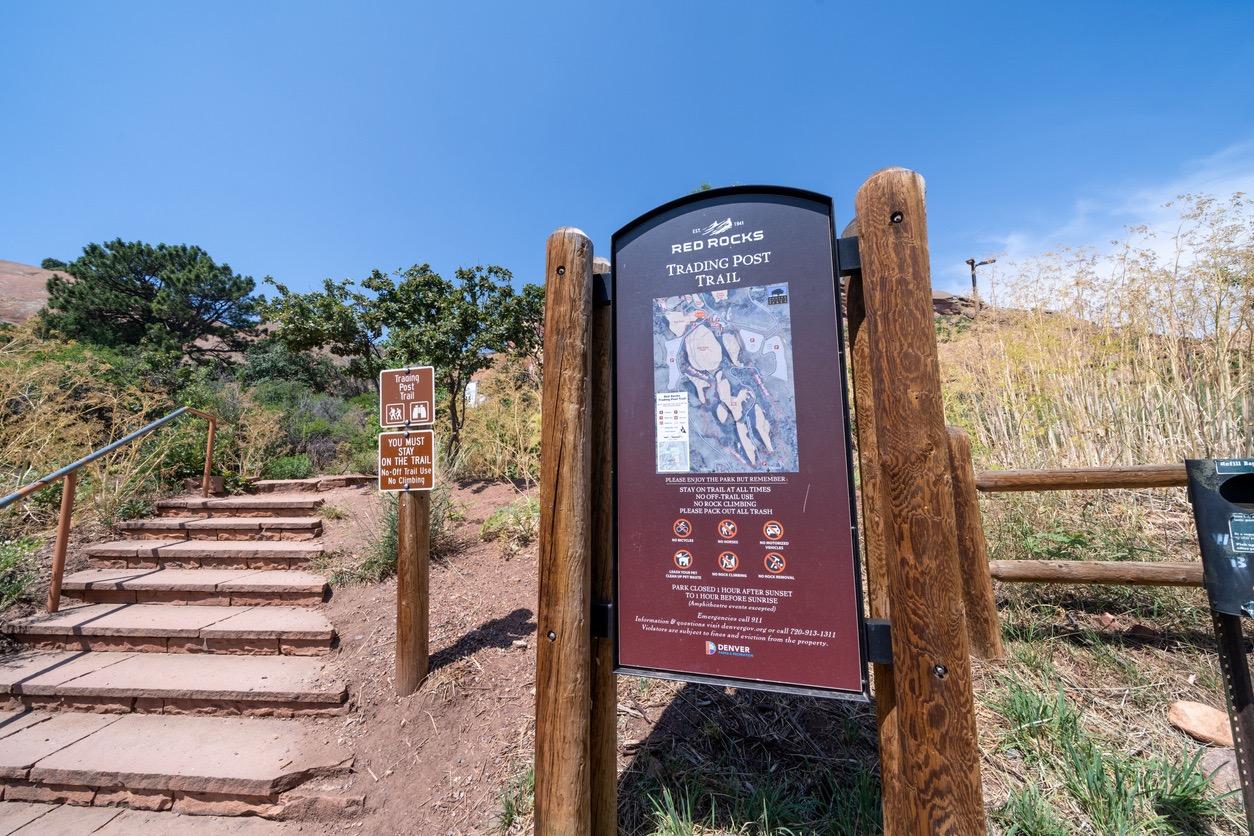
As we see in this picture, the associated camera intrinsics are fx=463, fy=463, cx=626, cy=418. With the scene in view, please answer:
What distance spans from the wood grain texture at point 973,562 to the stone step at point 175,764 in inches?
135

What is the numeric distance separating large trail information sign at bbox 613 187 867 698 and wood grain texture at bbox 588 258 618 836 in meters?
0.11

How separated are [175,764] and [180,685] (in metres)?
0.75

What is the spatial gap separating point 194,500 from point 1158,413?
993 cm

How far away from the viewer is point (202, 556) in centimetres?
464

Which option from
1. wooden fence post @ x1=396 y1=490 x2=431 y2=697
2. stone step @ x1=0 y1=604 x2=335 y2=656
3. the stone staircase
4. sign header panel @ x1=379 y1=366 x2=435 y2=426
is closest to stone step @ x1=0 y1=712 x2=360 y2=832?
the stone staircase

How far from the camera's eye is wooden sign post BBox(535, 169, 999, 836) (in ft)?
4.17

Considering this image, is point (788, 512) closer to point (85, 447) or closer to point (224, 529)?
point (224, 529)

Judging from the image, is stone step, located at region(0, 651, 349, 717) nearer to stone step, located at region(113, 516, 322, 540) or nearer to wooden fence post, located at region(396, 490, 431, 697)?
wooden fence post, located at region(396, 490, 431, 697)

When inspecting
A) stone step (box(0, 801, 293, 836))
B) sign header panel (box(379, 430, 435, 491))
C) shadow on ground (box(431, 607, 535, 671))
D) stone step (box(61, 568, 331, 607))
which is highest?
sign header panel (box(379, 430, 435, 491))

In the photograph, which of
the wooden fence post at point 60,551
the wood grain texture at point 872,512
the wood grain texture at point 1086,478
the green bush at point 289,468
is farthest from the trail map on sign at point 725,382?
the green bush at point 289,468

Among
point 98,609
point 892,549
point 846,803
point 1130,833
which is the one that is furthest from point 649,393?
→ point 98,609

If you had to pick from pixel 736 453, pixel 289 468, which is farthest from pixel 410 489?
pixel 289 468

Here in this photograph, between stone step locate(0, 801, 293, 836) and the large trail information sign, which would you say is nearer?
the large trail information sign

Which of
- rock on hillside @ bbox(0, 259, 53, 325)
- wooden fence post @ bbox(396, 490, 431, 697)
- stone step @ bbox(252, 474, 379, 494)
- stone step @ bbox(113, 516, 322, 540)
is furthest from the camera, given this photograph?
rock on hillside @ bbox(0, 259, 53, 325)
